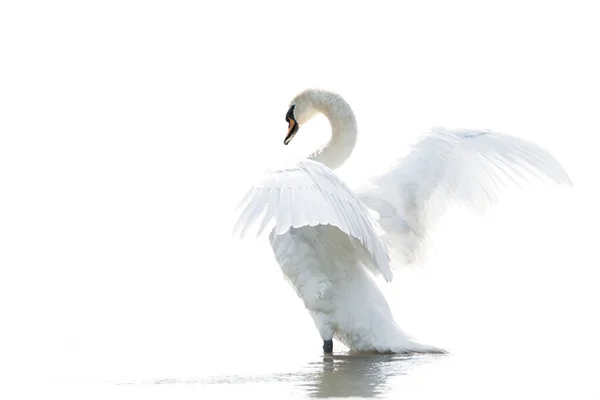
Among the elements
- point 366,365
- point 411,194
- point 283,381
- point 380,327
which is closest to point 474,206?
point 411,194

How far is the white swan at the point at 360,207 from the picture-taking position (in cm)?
1041

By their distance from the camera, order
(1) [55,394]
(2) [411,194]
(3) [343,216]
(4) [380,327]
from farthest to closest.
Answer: (2) [411,194] < (4) [380,327] < (3) [343,216] < (1) [55,394]

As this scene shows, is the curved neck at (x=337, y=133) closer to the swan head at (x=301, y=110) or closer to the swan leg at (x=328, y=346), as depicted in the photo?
the swan head at (x=301, y=110)

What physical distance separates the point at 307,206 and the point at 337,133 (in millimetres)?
3569

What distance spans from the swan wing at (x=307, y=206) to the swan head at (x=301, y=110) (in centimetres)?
316

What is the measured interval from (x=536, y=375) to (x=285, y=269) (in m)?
2.83

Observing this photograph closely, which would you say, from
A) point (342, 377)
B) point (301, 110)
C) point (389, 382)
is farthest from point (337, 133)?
point (389, 382)

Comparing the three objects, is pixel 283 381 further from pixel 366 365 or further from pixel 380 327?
pixel 380 327

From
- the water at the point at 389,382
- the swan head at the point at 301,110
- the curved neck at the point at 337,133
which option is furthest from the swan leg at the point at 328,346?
Result: the swan head at the point at 301,110

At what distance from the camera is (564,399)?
876 cm

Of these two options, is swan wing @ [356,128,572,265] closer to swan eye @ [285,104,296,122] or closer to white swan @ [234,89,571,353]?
white swan @ [234,89,571,353]

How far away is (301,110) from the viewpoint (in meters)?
14.1

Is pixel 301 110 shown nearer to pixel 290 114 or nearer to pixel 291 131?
pixel 290 114

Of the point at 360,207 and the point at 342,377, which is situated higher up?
the point at 360,207
